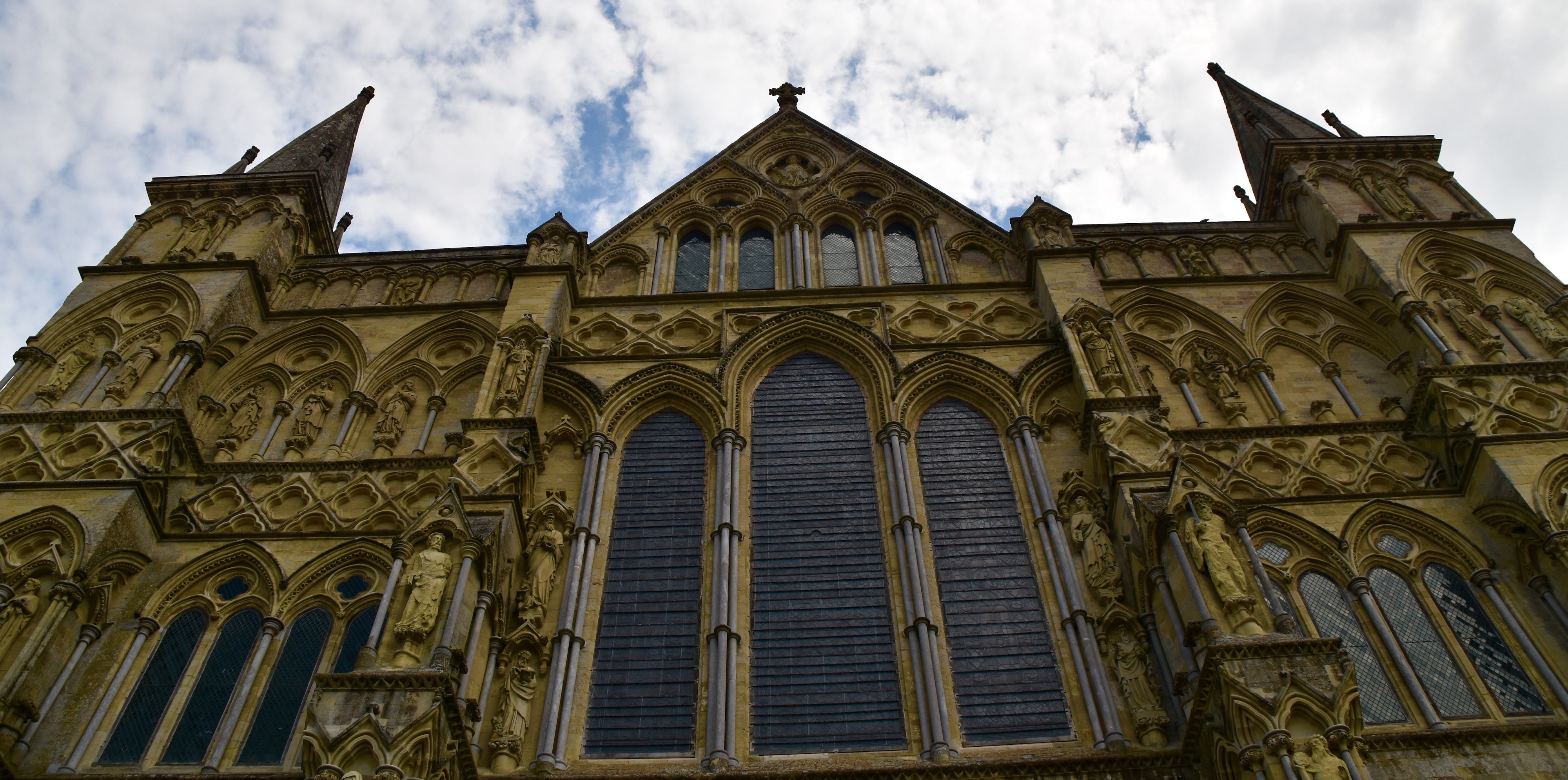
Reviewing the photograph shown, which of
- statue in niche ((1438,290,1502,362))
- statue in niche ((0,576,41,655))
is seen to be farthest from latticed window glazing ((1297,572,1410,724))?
statue in niche ((0,576,41,655))

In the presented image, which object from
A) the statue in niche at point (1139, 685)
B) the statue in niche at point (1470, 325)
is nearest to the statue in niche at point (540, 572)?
the statue in niche at point (1139, 685)

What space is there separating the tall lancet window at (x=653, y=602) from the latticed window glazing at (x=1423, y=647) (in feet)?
23.2

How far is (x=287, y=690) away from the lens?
489 inches

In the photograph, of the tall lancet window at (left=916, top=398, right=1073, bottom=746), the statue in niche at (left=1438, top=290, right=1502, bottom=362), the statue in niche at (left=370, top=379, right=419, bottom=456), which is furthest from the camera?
the statue in niche at (left=370, top=379, right=419, bottom=456)

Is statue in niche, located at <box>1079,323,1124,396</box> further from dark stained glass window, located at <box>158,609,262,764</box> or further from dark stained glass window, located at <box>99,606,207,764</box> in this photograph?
dark stained glass window, located at <box>99,606,207,764</box>

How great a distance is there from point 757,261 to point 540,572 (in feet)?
26.5

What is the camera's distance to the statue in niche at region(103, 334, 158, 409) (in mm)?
15453

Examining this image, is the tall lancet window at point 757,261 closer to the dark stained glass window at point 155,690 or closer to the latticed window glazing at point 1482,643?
the dark stained glass window at point 155,690

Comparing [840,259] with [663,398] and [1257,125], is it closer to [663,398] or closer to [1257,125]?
[663,398]

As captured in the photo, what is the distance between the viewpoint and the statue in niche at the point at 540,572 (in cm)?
1291

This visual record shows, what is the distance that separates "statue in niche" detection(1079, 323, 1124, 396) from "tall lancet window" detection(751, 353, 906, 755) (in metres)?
2.94

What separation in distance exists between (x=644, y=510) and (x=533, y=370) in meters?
2.51

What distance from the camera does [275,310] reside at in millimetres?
18594

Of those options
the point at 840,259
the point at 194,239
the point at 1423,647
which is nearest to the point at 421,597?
the point at 1423,647
